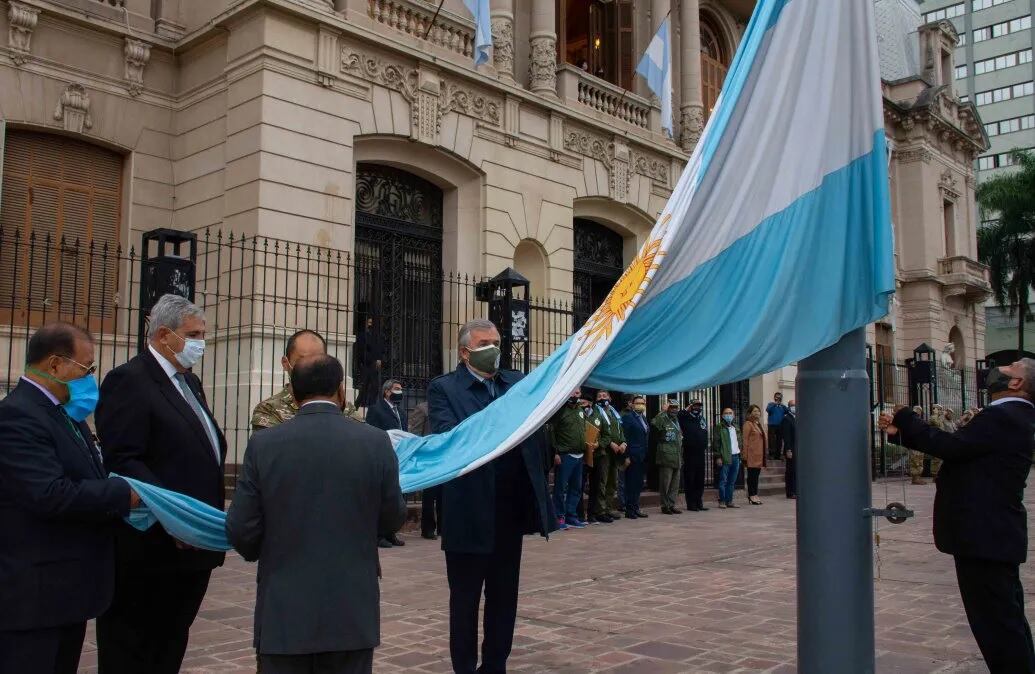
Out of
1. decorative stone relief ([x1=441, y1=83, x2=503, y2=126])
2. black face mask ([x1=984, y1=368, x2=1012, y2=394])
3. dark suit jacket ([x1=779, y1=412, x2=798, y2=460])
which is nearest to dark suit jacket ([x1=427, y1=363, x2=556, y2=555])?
black face mask ([x1=984, y1=368, x2=1012, y2=394])

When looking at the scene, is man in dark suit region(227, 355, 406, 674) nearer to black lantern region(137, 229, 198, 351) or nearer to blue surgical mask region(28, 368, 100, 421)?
blue surgical mask region(28, 368, 100, 421)

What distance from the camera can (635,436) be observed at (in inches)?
556

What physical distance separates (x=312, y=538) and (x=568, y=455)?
9507 millimetres

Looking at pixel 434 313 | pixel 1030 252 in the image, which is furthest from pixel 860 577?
pixel 1030 252

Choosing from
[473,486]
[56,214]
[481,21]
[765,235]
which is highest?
[481,21]

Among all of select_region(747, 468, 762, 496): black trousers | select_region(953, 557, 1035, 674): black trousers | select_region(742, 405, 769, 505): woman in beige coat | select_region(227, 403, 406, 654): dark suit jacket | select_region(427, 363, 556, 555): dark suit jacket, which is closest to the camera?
select_region(227, 403, 406, 654): dark suit jacket

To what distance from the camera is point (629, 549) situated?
10.6 meters

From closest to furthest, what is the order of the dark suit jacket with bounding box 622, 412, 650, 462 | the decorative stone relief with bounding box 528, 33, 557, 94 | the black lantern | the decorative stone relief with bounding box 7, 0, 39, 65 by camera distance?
the black lantern
the decorative stone relief with bounding box 7, 0, 39, 65
the dark suit jacket with bounding box 622, 412, 650, 462
the decorative stone relief with bounding box 528, 33, 557, 94

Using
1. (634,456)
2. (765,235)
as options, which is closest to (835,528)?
(765,235)

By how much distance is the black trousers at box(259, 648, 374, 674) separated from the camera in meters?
3.19

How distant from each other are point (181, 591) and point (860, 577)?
9.62ft

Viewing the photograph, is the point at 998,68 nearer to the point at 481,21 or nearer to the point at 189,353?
the point at 481,21

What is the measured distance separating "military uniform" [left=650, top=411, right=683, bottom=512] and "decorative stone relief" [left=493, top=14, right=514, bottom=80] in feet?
26.1

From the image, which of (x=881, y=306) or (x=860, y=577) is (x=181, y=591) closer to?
(x=860, y=577)
